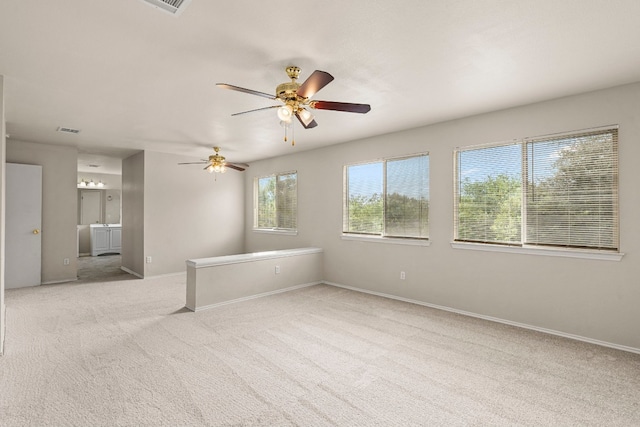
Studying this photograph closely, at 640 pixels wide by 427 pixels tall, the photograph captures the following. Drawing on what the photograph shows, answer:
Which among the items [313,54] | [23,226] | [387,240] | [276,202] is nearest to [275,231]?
[276,202]

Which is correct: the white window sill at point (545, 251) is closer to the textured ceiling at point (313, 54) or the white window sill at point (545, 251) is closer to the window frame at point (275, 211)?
the textured ceiling at point (313, 54)

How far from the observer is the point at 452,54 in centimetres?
254

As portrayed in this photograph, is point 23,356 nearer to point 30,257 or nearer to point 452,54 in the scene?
point 30,257

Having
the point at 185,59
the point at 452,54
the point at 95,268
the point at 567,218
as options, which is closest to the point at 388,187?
the point at 567,218

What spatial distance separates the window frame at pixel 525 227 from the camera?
10.4 ft

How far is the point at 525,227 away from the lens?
3730mm

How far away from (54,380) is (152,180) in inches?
180

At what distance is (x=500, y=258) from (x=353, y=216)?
2.40 m

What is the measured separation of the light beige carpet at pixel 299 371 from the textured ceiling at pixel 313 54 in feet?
8.32

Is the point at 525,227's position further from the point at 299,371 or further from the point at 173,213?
the point at 173,213

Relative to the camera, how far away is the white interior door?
17.6ft

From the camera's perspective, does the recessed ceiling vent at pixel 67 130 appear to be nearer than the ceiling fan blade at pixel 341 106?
No

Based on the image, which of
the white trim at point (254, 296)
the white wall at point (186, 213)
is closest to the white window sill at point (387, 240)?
the white trim at point (254, 296)

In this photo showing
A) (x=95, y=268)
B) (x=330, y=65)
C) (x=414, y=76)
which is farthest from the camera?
(x=95, y=268)
